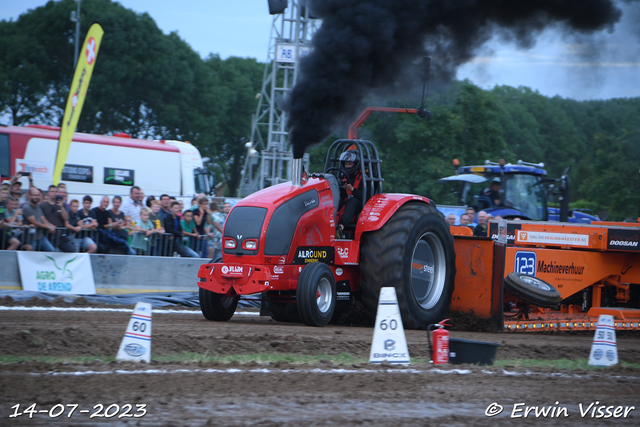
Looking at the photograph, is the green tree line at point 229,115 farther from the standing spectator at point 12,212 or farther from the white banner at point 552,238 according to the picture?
the standing spectator at point 12,212

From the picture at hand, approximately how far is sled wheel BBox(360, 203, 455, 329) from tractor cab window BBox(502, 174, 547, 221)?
5684mm

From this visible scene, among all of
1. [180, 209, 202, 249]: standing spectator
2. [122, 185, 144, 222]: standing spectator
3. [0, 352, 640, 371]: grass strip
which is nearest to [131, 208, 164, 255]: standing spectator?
[180, 209, 202, 249]: standing spectator

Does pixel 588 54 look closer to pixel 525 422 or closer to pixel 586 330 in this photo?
pixel 586 330

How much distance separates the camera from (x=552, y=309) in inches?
386

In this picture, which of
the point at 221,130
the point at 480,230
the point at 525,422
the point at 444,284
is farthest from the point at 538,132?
the point at 525,422

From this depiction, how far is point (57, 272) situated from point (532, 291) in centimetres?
725

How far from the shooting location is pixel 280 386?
194 inches

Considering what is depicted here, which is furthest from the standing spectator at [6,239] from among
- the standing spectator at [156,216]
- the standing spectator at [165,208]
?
the standing spectator at [165,208]

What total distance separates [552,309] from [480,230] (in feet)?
8.45

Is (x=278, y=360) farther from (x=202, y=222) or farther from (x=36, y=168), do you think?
(x=36, y=168)

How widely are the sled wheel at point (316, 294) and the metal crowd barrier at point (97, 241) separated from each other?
5352mm

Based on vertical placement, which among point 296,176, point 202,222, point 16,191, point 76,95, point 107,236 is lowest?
point 107,236

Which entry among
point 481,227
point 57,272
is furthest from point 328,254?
point 57,272

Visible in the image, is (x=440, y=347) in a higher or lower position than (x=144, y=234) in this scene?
lower
